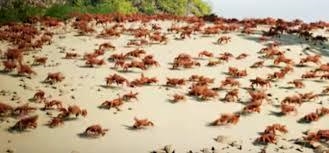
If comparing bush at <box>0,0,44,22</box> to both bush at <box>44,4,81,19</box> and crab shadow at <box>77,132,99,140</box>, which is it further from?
crab shadow at <box>77,132,99,140</box>

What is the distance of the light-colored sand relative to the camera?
42.0 feet

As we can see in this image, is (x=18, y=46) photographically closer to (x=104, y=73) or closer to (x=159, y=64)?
(x=104, y=73)

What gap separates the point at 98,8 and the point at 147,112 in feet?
55.7

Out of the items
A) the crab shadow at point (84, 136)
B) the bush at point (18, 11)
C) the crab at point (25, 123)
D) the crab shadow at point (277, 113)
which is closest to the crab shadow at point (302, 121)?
the crab shadow at point (277, 113)

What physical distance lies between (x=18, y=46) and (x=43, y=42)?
1117mm

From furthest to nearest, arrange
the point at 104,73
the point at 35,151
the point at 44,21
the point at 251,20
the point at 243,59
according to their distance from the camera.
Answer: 1. the point at 251,20
2. the point at 44,21
3. the point at 243,59
4. the point at 104,73
5. the point at 35,151

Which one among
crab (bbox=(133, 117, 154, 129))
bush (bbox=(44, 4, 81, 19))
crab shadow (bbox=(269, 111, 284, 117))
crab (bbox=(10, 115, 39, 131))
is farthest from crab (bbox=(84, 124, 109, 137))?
bush (bbox=(44, 4, 81, 19))

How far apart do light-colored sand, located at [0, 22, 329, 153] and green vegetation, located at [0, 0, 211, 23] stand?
17.8ft

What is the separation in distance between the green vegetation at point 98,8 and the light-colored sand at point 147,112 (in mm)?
5430

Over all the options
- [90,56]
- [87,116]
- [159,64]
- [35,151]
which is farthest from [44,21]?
[35,151]

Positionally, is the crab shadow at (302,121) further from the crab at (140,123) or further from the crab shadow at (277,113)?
the crab at (140,123)

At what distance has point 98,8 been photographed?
3078 centimetres

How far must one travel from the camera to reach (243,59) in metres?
20.4

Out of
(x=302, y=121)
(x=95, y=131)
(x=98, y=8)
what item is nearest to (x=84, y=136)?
(x=95, y=131)
